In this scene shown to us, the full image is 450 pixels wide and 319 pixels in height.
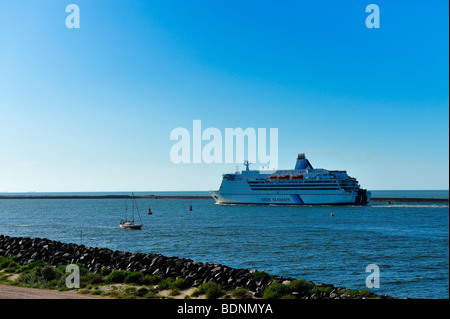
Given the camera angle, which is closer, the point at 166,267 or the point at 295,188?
the point at 166,267

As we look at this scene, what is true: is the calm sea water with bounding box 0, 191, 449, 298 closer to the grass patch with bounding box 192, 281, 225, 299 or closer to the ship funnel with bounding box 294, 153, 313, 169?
the grass patch with bounding box 192, 281, 225, 299

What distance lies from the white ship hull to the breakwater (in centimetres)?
7591

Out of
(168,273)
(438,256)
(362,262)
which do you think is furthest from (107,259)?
(438,256)

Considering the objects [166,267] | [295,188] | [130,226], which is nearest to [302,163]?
[295,188]

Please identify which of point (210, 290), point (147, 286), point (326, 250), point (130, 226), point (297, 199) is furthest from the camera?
point (297, 199)

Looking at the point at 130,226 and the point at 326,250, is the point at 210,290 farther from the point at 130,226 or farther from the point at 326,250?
the point at 130,226

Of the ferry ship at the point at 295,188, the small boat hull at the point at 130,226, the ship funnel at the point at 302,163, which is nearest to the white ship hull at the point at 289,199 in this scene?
the ferry ship at the point at 295,188

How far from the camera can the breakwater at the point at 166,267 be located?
14.4 metres

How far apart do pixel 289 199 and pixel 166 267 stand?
81.5 metres

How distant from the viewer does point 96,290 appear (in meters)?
14.0

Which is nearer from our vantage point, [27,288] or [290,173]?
[27,288]

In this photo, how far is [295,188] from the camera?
317 ft
